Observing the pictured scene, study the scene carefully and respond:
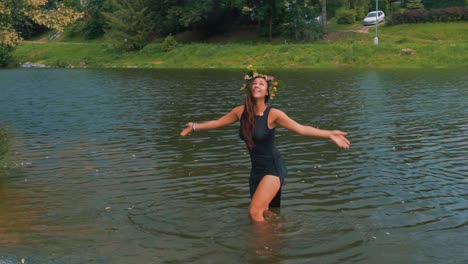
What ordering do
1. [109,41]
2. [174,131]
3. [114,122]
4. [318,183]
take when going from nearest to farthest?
[318,183] < [174,131] < [114,122] < [109,41]

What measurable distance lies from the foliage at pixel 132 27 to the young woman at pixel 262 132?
2677 inches

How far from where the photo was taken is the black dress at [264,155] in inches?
390

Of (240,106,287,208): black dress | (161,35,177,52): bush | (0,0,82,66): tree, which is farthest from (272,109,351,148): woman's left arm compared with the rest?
(161,35,177,52): bush

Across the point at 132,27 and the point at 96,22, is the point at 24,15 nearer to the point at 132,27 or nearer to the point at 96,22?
the point at 132,27

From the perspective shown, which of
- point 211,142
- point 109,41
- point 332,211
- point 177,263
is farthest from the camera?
point 109,41

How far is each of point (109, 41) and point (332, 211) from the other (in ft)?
232

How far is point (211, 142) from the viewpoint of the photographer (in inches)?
762

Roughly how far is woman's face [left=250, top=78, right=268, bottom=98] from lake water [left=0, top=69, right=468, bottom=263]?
7.87 feet

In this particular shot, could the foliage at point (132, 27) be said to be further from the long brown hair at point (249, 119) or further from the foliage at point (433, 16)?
the long brown hair at point (249, 119)

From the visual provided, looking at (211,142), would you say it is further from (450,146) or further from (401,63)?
(401,63)

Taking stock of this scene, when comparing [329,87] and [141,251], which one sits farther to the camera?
[329,87]

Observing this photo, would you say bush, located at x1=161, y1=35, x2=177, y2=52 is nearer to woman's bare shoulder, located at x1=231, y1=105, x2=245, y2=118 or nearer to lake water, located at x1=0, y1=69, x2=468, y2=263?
lake water, located at x1=0, y1=69, x2=468, y2=263

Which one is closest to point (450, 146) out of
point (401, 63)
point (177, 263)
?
point (177, 263)

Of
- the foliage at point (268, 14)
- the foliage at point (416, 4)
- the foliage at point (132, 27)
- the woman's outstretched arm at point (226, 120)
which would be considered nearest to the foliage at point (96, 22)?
the foliage at point (132, 27)
